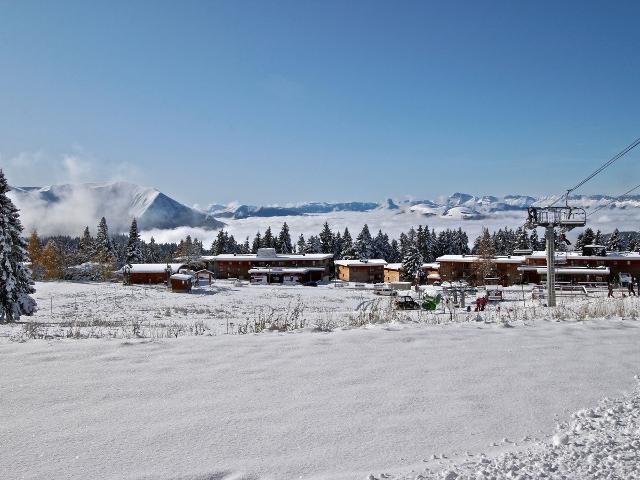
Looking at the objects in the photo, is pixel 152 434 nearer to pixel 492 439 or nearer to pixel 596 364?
pixel 492 439

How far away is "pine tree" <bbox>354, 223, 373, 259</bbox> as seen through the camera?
3890 inches

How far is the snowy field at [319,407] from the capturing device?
12.0 feet

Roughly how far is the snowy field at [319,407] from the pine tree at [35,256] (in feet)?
250

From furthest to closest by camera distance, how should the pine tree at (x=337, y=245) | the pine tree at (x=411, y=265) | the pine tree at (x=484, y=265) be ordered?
the pine tree at (x=337, y=245), the pine tree at (x=411, y=265), the pine tree at (x=484, y=265)

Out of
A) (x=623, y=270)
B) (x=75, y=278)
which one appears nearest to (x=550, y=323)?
(x=623, y=270)

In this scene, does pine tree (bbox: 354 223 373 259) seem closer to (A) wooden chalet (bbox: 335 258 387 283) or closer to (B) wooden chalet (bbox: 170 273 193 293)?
(A) wooden chalet (bbox: 335 258 387 283)

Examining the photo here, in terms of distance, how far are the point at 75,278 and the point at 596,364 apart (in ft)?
272

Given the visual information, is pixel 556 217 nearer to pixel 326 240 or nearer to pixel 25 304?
pixel 25 304

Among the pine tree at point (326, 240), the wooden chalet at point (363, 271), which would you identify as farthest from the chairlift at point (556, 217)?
the pine tree at point (326, 240)

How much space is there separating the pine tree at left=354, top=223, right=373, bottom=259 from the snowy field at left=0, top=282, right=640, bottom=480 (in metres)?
90.2

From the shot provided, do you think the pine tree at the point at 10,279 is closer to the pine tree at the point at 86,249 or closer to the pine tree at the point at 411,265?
the pine tree at the point at 411,265

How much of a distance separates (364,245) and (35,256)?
64208 mm

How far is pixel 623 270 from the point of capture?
70.9 m

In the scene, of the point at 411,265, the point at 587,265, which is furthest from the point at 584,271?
the point at 411,265
